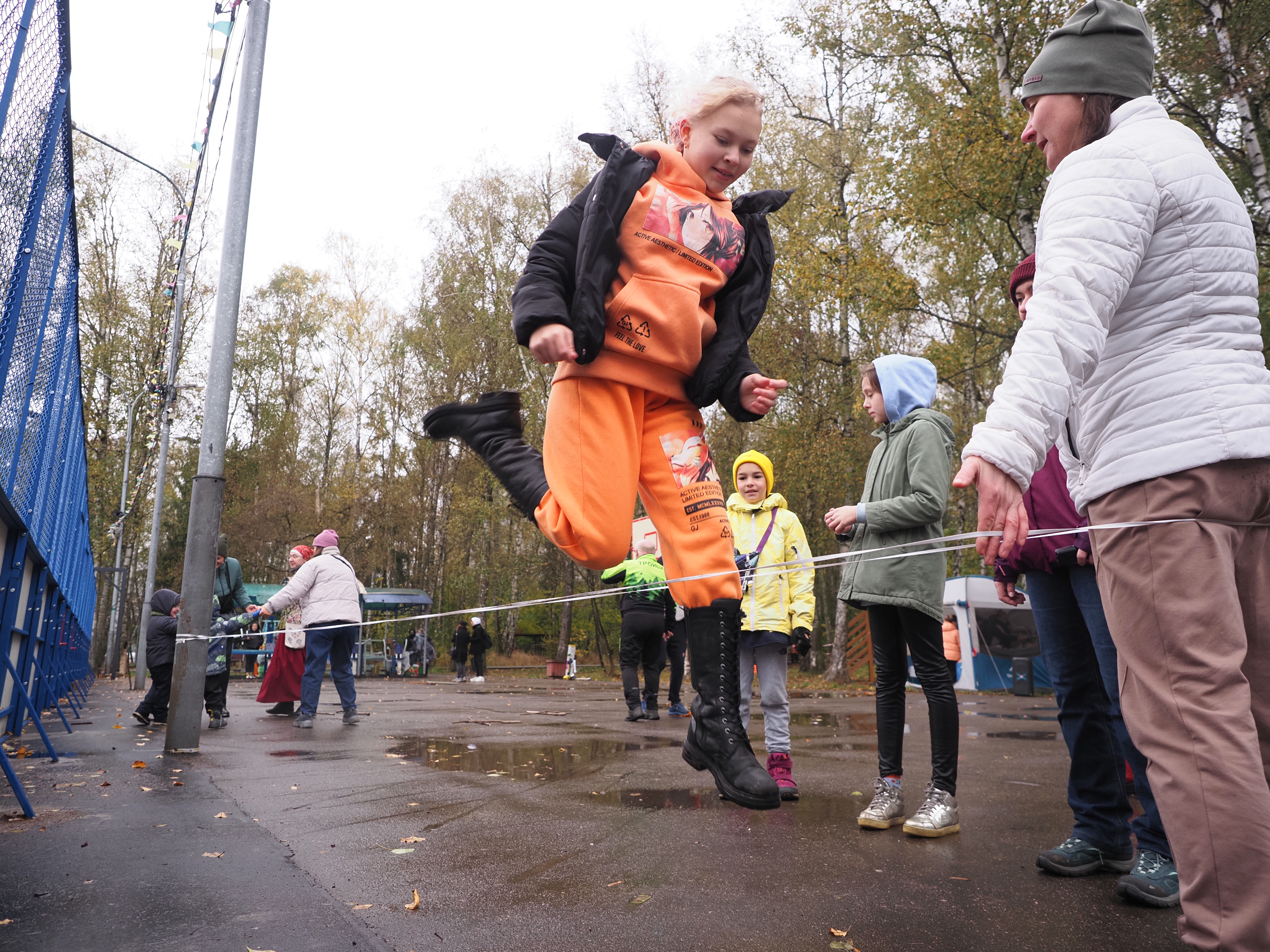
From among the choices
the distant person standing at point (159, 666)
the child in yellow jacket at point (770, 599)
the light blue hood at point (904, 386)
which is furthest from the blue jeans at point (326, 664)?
the light blue hood at point (904, 386)

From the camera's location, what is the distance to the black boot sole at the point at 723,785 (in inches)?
100

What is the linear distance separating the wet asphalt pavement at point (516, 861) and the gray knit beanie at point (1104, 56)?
2.22 metres

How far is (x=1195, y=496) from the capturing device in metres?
1.91


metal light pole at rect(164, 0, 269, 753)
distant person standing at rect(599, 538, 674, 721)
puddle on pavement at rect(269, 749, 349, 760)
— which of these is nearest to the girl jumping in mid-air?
puddle on pavement at rect(269, 749, 349, 760)

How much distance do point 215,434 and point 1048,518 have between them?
5.78m

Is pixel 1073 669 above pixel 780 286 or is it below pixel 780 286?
below

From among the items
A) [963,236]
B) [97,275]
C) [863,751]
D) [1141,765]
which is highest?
[97,275]

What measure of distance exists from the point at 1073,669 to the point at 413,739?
213 inches

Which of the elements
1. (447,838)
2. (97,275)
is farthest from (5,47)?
(97,275)

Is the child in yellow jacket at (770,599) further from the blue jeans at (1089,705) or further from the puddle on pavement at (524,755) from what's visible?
the blue jeans at (1089,705)

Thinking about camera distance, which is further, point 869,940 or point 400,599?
point 400,599

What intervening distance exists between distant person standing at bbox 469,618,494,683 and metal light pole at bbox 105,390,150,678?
9.03m

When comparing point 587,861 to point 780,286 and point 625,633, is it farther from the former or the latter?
point 780,286

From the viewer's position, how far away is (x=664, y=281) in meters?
2.86
